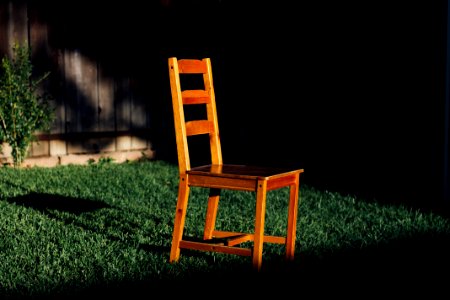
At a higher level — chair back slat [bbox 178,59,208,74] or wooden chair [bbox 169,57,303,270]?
chair back slat [bbox 178,59,208,74]

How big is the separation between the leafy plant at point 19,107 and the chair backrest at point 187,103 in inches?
161

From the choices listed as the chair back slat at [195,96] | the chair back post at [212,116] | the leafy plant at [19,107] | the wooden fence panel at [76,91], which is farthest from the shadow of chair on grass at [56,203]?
the wooden fence panel at [76,91]

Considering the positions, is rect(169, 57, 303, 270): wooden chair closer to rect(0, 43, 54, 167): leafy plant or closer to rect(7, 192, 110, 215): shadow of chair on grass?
rect(7, 192, 110, 215): shadow of chair on grass

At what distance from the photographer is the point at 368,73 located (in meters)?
8.51

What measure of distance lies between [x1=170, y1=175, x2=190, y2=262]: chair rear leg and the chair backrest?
84 mm

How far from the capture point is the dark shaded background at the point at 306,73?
25.4 ft

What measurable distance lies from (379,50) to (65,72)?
3.60 metres

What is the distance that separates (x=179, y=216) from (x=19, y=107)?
4534mm

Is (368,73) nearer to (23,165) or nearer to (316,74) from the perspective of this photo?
(316,74)

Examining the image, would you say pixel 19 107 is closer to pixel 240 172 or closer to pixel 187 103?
pixel 187 103

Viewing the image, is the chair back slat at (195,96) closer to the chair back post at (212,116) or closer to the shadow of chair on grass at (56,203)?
the chair back post at (212,116)

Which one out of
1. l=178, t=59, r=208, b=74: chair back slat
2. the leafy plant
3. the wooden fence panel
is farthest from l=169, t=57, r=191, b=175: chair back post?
the wooden fence panel

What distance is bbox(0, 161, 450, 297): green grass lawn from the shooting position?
4094 mm

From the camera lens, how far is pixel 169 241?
16.4 ft
